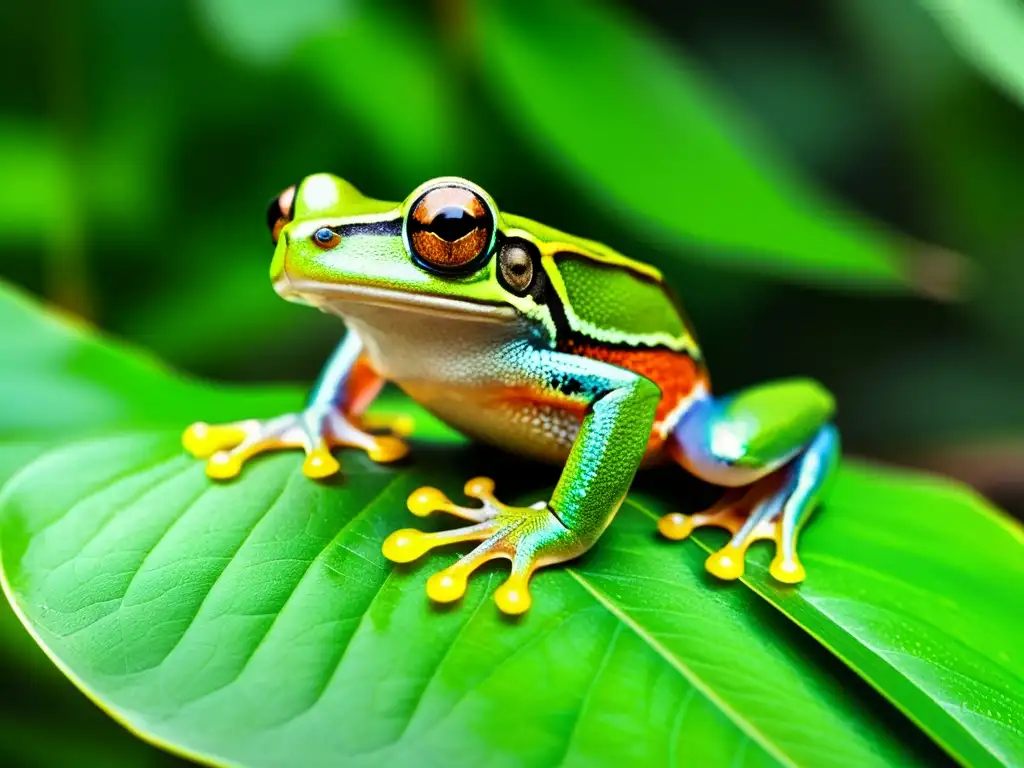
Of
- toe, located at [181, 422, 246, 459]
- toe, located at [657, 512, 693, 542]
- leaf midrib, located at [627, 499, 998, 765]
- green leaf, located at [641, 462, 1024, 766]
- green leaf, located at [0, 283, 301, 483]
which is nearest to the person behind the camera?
leaf midrib, located at [627, 499, 998, 765]

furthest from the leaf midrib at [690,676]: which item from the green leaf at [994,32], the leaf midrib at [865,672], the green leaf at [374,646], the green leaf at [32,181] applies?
the green leaf at [32,181]

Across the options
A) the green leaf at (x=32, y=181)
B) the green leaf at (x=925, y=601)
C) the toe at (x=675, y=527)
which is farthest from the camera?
the green leaf at (x=32, y=181)

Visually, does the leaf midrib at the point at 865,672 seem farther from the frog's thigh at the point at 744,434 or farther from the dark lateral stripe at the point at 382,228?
the dark lateral stripe at the point at 382,228

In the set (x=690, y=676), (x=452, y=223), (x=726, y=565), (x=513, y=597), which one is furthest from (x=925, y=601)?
(x=452, y=223)

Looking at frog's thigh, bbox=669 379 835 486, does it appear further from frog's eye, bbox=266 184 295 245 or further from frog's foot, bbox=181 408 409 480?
frog's eye, bbox=266 184 295 245

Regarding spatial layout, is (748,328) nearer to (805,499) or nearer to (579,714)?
(805,499)

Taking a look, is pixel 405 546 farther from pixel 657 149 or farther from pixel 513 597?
pixel 657 149

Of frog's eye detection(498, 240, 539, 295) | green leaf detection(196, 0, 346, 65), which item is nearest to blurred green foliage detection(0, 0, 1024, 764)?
green leaf detection(196, 0, 346, 65)

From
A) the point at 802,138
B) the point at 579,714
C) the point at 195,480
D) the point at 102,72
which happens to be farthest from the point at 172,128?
the point at 802,138
